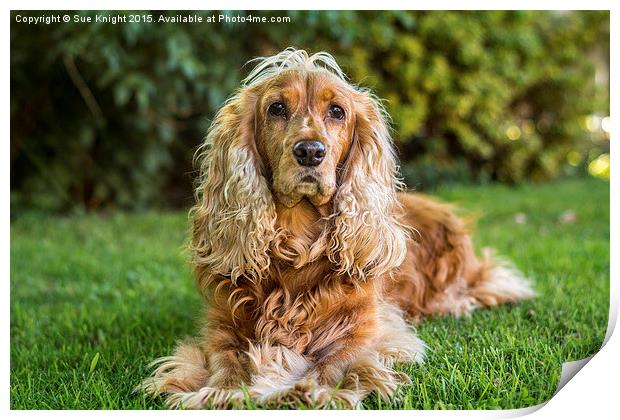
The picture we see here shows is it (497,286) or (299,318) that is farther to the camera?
(497,286)

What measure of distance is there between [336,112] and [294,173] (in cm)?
30

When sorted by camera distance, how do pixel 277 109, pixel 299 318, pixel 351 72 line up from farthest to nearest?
pixel 351 72
pixel 299 318
pixel 277 109

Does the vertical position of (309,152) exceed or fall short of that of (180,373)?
it exceeds it

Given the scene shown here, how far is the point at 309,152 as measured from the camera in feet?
7.44

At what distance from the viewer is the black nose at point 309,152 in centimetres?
226

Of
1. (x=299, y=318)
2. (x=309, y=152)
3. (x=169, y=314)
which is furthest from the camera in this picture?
(x=169, y=314)

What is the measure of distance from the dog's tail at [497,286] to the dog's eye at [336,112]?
149 cm

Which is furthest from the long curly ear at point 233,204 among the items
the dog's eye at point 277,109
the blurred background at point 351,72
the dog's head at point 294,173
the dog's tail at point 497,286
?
the blurred background at point 351,72

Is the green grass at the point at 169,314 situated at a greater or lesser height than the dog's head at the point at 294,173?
lesser

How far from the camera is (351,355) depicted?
97.4 inches

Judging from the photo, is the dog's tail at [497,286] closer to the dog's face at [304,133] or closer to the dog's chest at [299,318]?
the dog's chest at [299,318]

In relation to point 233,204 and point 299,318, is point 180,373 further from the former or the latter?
point 233,204

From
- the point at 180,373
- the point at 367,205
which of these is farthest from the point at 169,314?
the point at 367,205

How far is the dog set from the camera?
7.79 feet
